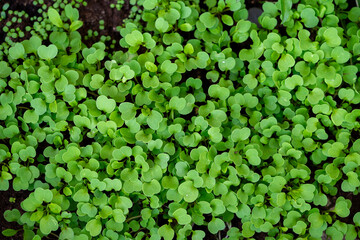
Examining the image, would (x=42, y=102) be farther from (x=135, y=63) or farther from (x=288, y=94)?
(x=288, y=94)

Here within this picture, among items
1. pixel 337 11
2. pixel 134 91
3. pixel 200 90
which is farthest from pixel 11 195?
pixel 337 11

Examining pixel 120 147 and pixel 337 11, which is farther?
pixel 337 11

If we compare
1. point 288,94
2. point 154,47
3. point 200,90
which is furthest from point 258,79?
point 154,47

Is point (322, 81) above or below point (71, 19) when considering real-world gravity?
below

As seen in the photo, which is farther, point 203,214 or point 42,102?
point 203,214

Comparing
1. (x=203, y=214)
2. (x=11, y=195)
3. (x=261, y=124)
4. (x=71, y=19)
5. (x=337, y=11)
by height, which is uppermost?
(x=71, y=19)

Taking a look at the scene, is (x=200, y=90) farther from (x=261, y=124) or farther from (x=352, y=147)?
(x=352, y=147)
